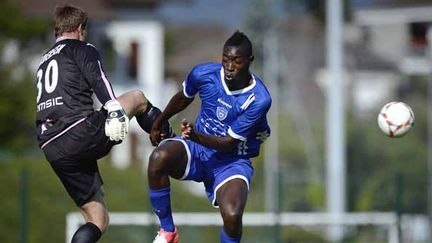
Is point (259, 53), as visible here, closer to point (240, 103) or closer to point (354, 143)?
point (354, 143)

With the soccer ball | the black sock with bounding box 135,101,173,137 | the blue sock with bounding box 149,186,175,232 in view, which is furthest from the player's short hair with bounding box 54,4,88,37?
the soccer ball

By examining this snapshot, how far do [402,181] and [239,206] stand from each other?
9.02m

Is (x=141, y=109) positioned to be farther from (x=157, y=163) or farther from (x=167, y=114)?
(x=157, y=163)

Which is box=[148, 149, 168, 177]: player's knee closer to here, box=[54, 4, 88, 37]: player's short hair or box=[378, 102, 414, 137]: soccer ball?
box=[54, 4, 88, 37]: player's short hair

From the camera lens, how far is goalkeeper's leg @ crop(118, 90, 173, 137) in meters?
12.2

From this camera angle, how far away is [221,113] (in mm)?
12570

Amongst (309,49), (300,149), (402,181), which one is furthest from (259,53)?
(402,181)

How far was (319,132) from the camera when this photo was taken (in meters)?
62.0

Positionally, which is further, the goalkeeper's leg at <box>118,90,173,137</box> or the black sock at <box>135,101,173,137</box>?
the black sock at <box>135,101,173,137</box>

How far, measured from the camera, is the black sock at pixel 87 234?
12086mm

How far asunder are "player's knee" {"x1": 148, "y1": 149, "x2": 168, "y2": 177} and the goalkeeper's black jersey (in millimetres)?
828

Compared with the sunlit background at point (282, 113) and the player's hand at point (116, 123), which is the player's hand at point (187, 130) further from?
the sunlit background at point (282, 113)

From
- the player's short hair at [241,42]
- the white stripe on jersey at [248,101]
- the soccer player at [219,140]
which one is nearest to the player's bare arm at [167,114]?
the soccer player at [219,140]

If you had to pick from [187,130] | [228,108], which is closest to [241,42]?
[228,108]
